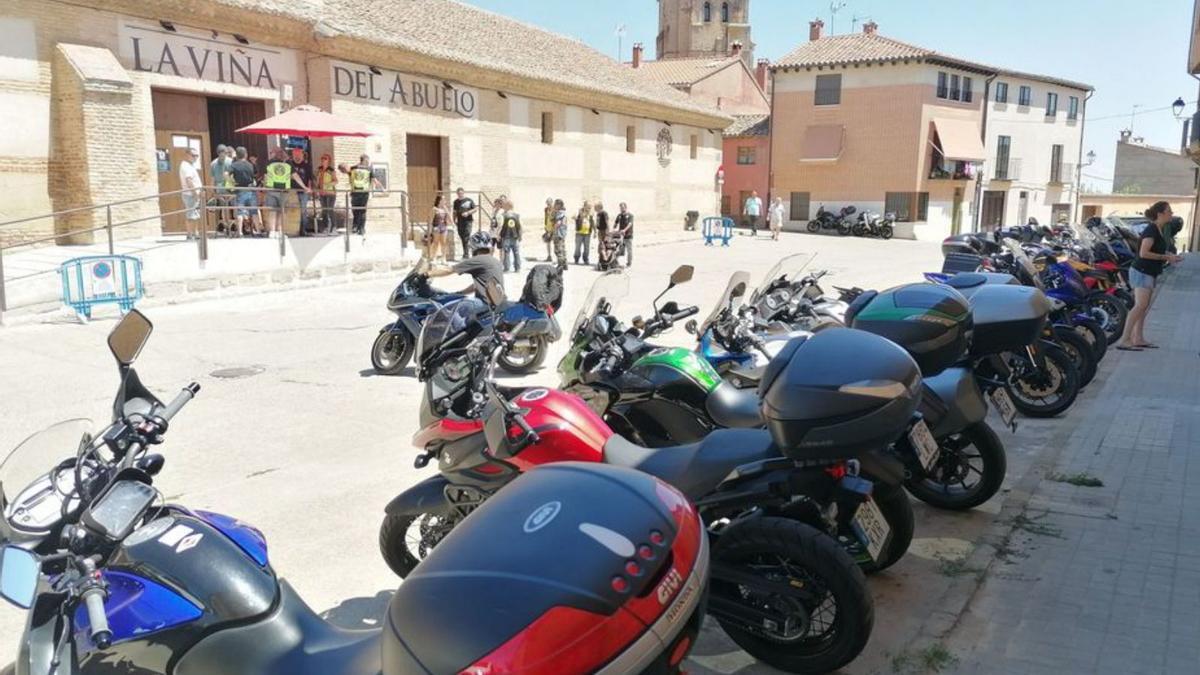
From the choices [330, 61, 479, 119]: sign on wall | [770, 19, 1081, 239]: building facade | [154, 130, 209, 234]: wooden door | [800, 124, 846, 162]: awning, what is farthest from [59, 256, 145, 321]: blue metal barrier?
[800, 124, 846, 162]: awning

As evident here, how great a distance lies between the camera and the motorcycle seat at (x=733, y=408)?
13.6ft

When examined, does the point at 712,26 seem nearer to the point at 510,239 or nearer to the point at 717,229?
the point at 717,229

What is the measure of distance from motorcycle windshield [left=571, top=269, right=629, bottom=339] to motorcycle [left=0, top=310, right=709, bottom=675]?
2.86 metres

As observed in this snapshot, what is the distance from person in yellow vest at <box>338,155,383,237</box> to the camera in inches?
668

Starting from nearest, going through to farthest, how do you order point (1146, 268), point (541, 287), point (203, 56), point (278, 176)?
point (541, 287) → point (1146, 268) → point (278, 176) → point (203, 56)

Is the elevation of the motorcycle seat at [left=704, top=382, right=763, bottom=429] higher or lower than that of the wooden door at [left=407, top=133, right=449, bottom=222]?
lower

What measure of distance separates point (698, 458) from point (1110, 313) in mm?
8502

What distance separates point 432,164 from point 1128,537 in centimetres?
1990

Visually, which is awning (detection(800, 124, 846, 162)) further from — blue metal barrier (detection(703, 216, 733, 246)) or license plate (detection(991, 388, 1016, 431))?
license plate (detection(991, 388, 1016, 431))

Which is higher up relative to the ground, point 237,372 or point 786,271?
point 786,271

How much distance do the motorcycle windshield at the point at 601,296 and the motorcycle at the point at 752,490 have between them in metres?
1.44

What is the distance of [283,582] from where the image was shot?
2387 millimetres

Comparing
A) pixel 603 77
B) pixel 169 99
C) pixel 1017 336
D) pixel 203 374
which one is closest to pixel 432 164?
pixel 169 99

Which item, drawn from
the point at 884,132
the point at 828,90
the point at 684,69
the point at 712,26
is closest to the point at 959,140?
the point at 884,132
